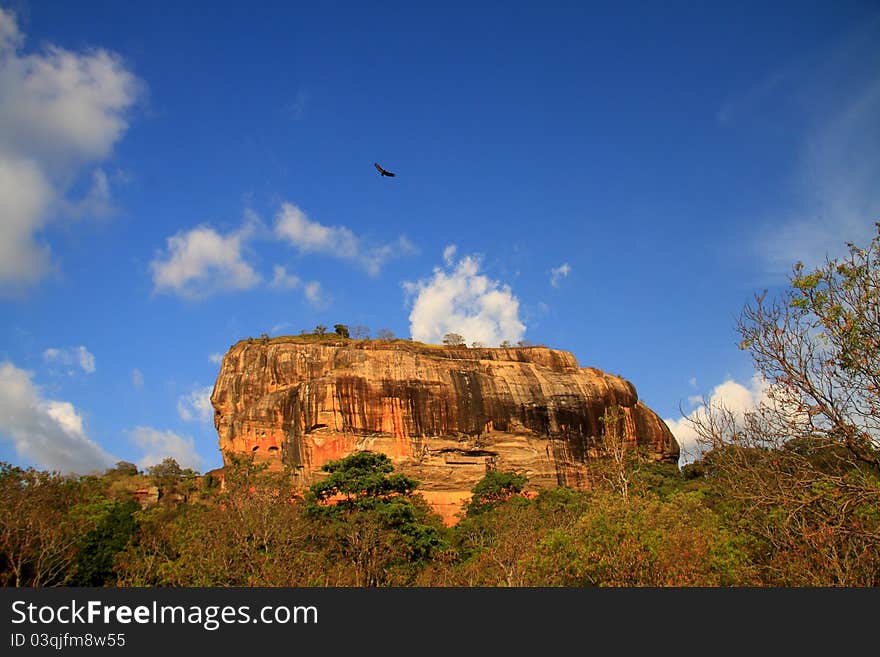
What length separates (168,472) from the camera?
2972 inches

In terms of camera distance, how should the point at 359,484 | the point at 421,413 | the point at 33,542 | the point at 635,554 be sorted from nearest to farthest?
the point at 635,554 < the point at 33,542 < the point at 359,484 < the point at 421,413

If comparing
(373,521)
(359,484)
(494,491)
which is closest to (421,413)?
(494,491)

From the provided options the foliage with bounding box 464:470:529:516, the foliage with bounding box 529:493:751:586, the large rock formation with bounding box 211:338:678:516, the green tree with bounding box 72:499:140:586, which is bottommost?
the foliage with bounding box 529:493:751:586

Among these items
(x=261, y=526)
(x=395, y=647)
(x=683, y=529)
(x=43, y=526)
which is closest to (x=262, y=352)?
(x=43, y=526)

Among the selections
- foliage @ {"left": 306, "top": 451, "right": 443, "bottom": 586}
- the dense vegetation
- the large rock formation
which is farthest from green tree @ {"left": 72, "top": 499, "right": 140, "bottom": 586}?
the large rock formation

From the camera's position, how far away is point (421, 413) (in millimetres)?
58125

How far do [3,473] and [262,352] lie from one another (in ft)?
94.5

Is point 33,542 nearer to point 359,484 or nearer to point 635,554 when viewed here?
point 359,484

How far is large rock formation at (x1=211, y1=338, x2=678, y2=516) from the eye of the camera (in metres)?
56.3

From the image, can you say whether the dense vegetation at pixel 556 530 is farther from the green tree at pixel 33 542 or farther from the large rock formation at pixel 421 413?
the large rock formation at pixel 421 413

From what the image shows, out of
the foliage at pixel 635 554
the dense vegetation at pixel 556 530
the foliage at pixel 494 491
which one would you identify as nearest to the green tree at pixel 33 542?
the dense vegetation at pixel 556 530

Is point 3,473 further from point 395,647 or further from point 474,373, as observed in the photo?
point 474,373

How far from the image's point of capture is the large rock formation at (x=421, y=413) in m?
56.3

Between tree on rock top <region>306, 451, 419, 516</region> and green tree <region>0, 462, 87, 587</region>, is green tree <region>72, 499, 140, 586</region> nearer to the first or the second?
green tree <region>0, 462, 87, 587</region>
